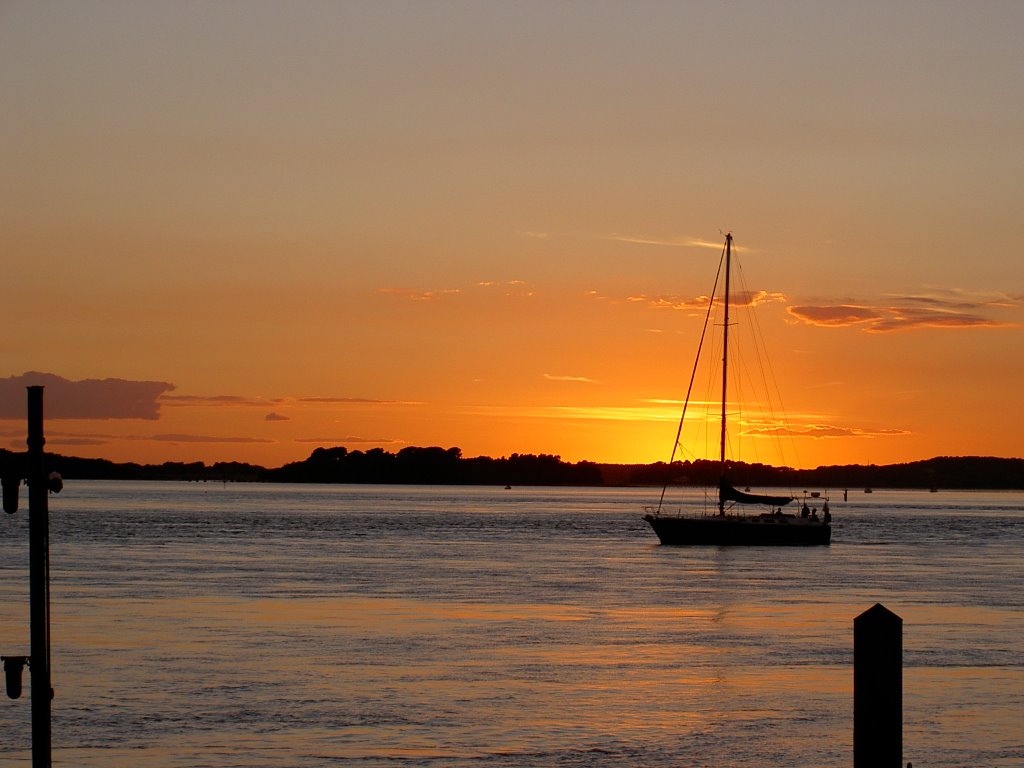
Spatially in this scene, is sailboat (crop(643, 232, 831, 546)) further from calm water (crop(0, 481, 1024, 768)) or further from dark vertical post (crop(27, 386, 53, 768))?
dark vertical post (crop(27, 386, 53, 768))

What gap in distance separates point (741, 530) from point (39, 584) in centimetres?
7028

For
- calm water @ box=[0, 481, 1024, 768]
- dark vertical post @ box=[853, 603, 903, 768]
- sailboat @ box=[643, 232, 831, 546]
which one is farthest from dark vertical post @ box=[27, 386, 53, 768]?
sailboat @ box=[643, 232, 831, 546]

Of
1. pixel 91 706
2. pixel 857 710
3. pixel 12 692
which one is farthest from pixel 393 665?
pixel 857 710

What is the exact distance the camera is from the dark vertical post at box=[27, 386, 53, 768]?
17625mm

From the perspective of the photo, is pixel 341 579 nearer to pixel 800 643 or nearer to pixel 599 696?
pixel 800 643

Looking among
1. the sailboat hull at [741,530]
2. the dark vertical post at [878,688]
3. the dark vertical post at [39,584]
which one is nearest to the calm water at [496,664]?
the dark vertical post at [39,584]

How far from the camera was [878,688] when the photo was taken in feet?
43.9

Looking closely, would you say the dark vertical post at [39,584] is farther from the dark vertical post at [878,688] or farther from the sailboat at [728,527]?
the sailboat at [728,527]

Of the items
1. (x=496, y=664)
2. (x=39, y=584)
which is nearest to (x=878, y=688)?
(x=39, y=584)

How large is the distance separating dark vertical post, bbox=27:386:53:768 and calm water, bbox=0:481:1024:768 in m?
4.03

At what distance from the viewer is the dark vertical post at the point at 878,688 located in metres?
13.3

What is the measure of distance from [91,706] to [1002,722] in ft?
53.3

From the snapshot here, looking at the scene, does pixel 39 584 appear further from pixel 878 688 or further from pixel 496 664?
pixel 496 664

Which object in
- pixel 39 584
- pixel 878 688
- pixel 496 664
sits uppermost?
pixel 39 584
